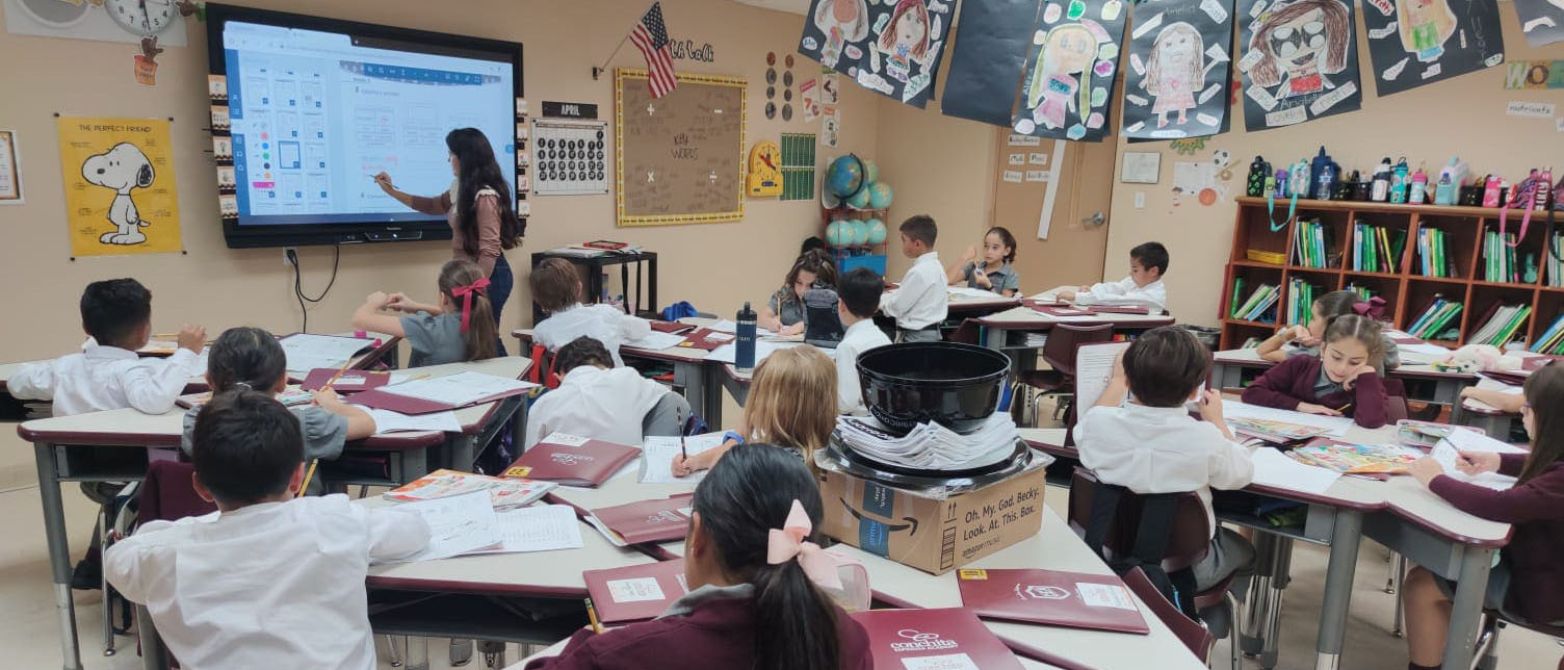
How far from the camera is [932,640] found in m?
1.58

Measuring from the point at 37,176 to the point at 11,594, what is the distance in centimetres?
183

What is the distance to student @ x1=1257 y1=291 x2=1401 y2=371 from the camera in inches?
152

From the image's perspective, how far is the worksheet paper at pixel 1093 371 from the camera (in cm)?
253

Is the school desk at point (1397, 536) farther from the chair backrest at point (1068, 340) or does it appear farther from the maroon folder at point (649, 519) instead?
the chair backrest at point (1068, 340)

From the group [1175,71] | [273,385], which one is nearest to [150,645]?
[273,385]

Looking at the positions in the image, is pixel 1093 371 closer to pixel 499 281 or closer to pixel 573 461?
pixel 573 461

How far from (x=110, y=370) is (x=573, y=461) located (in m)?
1.56

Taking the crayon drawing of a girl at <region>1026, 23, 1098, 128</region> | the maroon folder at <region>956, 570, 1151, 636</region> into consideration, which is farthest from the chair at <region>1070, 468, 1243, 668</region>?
the crayon drawing of a girl at <region>1026, 23, 1098, 128</region>

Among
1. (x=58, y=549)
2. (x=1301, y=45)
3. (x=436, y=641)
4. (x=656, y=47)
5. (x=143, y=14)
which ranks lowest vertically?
(x=436, y=641)

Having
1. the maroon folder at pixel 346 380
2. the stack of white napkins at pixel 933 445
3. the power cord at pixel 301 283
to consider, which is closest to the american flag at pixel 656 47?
the power cord at pixel 301 283

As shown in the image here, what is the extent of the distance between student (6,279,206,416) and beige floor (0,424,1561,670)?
2.24 feet

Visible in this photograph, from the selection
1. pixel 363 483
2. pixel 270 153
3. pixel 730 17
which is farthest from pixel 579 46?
pixel 363 483

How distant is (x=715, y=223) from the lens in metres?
6.95

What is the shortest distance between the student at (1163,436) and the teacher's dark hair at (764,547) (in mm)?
1168
